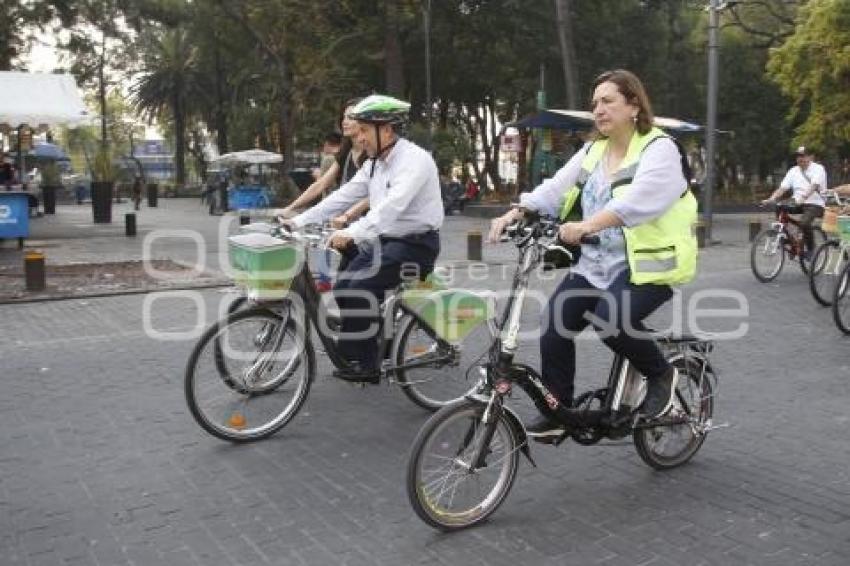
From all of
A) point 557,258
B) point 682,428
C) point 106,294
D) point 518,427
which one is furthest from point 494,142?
point 518,427

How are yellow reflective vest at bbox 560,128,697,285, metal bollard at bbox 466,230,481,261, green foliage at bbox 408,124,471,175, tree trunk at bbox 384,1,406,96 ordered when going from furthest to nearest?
green foliage at bbox 408,124,471,175 → tree trunk at bbox 384,1,406,96 → metal bollard at bbox 466,230,481,261 → yellow reflective vest at bbox 560,128,697,285

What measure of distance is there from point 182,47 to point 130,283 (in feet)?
169

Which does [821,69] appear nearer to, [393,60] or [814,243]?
[393,60]

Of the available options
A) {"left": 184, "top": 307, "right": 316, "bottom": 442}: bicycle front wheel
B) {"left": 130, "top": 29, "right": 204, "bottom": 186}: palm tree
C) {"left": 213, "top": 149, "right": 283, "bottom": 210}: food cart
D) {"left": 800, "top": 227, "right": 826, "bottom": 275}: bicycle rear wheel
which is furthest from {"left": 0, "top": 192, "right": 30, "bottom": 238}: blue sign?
{"left": 130, "top": 29, "right": 204, "bottom": 186}: palm tree

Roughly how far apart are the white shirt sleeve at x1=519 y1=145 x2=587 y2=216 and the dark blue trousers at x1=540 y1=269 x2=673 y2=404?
368mm

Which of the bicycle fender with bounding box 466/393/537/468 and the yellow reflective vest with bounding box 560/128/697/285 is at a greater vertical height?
the yellow reflective vest with bounding box 560/128/697/285

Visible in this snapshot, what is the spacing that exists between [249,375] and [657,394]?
7.45ft

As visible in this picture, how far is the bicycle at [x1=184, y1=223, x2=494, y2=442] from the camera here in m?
5.09

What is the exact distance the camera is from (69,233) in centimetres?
2191

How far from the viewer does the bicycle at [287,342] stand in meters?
5.09

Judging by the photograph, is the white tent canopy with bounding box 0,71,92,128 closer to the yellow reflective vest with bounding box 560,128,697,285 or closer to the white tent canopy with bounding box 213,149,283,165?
the white tent canopy with bounding box 213,149,283,165

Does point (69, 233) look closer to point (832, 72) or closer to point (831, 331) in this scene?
point (831, 331)

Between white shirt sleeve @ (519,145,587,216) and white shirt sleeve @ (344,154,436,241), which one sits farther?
white shirt sleeve @ (344,154,436,241)

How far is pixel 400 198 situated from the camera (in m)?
5.23
